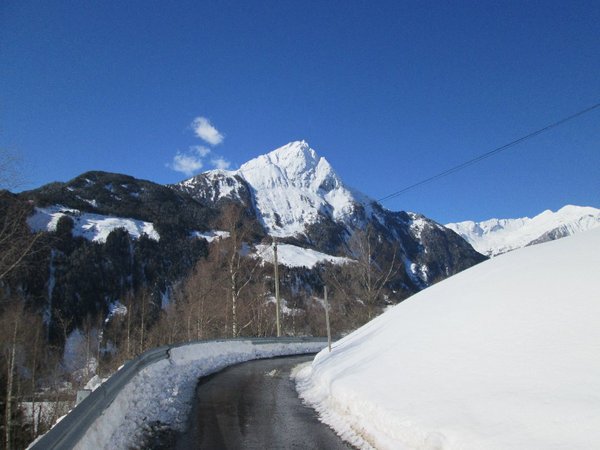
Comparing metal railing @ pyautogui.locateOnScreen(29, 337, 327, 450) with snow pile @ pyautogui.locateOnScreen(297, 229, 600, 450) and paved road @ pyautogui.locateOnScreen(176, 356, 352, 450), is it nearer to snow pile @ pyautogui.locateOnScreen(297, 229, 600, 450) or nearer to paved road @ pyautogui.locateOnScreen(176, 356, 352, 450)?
paved road @ pyautogui.locateOnScreen(176, 356, 352, 450)

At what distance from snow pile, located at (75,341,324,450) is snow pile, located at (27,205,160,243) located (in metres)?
121

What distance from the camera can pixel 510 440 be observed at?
451 cm

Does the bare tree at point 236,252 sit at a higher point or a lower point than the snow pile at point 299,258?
lower

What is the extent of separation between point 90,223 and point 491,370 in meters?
153

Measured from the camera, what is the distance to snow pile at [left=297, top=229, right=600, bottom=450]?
480 centimetres

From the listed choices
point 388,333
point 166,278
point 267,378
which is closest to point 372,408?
point 388,333

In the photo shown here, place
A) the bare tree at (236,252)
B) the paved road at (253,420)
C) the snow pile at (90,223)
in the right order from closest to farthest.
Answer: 1. the paved road at (253,420)
2. the bare tree at (236,252)
3. the snow pile at (90,223)

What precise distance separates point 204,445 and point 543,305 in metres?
6.01

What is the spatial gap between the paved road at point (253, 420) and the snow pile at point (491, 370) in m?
0.46

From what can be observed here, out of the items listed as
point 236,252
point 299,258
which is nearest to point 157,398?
point 236,252

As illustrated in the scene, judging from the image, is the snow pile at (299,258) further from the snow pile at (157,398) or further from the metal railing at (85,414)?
Result: the metal railing at (85,414)

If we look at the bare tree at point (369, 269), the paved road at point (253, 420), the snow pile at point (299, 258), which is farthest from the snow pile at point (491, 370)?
the snow pile at point (299, 258)

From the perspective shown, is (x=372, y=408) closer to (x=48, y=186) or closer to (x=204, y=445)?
(x=204, y=445)

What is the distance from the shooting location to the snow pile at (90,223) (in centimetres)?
13075
